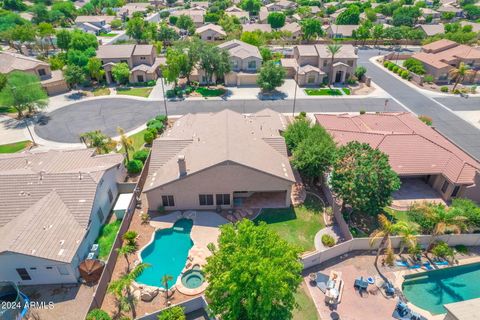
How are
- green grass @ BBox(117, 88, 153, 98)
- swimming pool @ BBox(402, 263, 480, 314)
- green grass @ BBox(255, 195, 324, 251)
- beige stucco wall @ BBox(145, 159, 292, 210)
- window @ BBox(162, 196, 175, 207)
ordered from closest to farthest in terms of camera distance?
swimming pool @ BBox(402, 263, 480, 314), green grass @ BBox(255, 195, 324, 251), beige stucco wall @ BBox(145, 159, 292, 210), window @ BBox(162, 196, 175, 207), green grass @ BBox(117, 88, 153, 98)

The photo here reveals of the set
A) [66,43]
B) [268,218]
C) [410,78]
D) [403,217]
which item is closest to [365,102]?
[410,78]

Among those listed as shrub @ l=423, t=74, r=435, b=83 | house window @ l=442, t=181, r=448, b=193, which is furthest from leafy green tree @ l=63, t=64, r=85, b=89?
shrub @ l=423, t=74, r=435, b=83

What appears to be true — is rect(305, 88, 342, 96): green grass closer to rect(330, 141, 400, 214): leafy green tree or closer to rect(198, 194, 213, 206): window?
rect(330, 141, 400, 214): leafy green tree

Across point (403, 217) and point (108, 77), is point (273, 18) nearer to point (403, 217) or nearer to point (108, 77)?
point (108, 77)

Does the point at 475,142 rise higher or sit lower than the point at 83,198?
lower

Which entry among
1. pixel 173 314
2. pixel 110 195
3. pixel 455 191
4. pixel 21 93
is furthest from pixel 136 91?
pixel 455 191

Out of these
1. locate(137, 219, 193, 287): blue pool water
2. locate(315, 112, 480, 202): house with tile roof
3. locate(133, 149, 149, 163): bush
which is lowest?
locate(137, 219, 193, 287): blue pool water

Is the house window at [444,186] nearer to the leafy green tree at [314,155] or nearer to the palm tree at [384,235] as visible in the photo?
A: the palm tree at [384,235]
